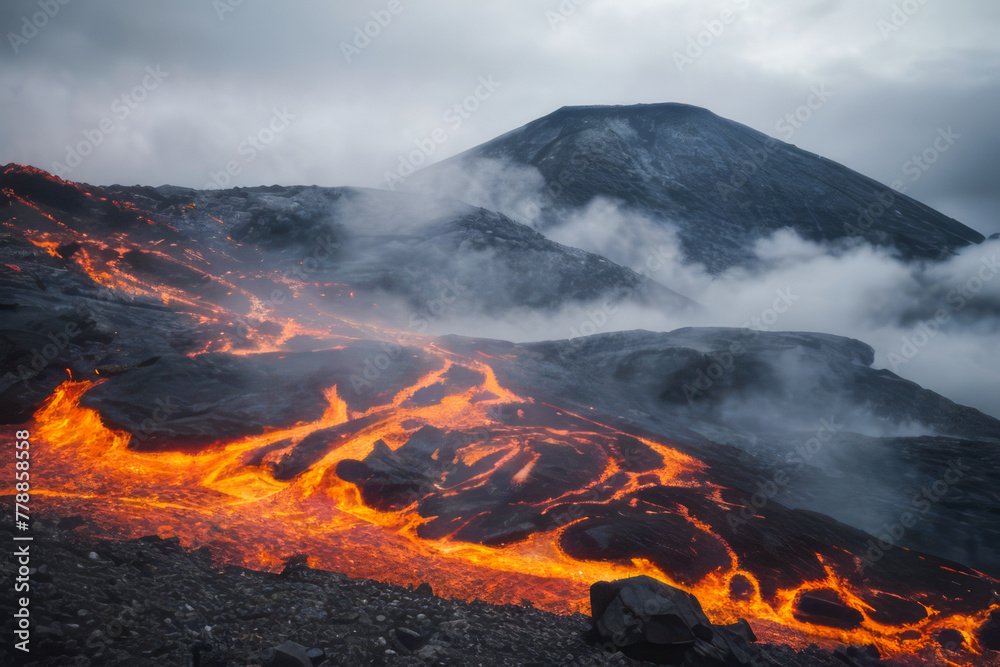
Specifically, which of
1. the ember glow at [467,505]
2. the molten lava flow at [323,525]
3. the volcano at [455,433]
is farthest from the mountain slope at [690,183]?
the molten lava flow at [323,525]

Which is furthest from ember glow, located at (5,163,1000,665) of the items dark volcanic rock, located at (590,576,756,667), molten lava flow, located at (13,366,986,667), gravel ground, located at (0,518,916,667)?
dark volcanic rock, located at (590,576,756,667)

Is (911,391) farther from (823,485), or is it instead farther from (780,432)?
(823,485)

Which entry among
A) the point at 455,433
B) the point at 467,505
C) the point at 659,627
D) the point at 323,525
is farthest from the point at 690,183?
the point at 659,627

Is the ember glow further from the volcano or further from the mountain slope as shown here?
the mountain slope

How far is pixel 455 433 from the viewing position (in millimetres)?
14805

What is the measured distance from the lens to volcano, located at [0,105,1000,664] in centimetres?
959

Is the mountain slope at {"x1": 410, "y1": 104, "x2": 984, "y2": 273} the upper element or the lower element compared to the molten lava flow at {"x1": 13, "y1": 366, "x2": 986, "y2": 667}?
upper

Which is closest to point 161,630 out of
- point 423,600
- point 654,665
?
point 423,600

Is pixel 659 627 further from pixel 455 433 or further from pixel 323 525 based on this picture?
pixel 455 433

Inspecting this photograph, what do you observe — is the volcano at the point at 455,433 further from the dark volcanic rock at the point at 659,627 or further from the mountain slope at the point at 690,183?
the mountain slope at the point at 690,183

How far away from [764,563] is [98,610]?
37.8ft

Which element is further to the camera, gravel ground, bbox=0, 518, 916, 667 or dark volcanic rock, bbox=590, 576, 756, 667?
dark volcanic rock, bbox=590, 576, 756, 667

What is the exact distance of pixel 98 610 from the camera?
197 inches

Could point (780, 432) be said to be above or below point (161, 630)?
above
